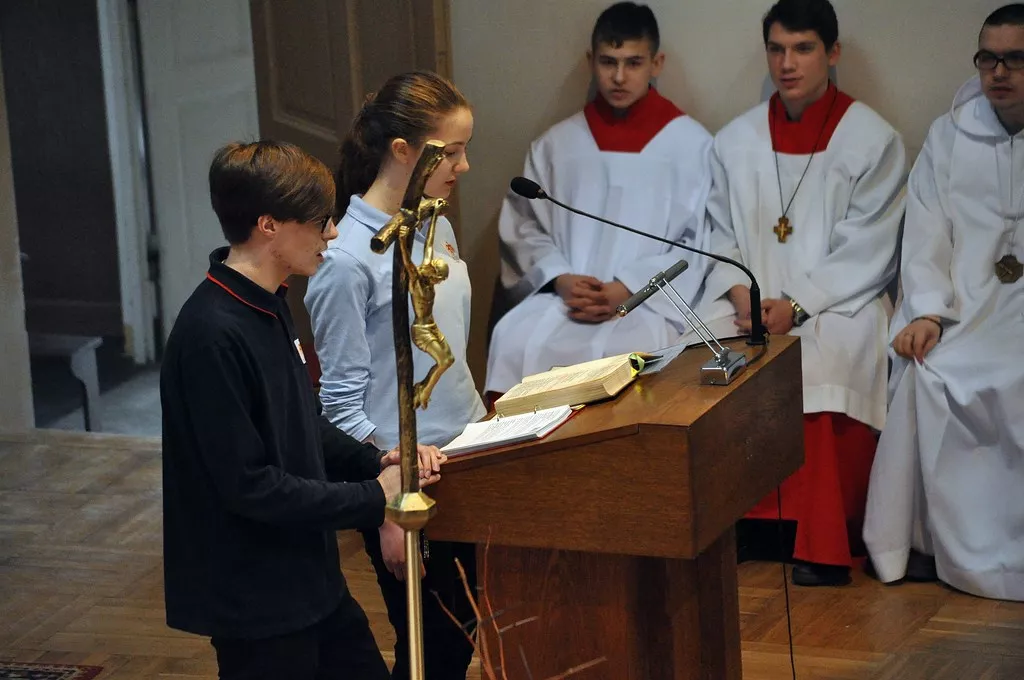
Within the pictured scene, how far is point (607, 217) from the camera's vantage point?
4.93 meters

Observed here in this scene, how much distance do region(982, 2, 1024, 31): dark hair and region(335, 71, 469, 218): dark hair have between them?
226 centimetres

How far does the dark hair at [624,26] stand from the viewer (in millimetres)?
4812

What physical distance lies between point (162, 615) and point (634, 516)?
7.38ft

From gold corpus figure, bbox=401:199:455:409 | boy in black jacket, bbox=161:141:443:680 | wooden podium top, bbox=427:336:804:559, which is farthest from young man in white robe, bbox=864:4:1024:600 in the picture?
gold corpus figure, bbox=401:199:455:409

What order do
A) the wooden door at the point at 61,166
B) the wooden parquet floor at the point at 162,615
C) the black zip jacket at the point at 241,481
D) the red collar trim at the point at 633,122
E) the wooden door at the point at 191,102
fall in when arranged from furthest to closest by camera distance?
1. the wooden door at the point at 61,166
2. the wooden door at the point at 191,102
3. the red collar trim at the point at 633,122
4. the wooden parquet floor at the point at 162,615
5. the black zip jacket at the point at 241,481

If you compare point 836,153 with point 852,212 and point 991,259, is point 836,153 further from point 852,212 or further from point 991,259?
point 991,259

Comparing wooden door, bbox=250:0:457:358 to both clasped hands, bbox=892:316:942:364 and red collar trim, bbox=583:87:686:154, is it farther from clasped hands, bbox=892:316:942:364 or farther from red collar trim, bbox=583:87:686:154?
clasped hands, bbox=892:316:942:364

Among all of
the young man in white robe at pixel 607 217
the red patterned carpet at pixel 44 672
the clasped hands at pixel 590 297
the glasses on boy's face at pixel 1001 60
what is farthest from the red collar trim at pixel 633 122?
the red patterned carpet at pixel 44 672

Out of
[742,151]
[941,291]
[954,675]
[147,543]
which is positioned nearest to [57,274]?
[147,543]

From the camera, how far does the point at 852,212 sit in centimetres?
458

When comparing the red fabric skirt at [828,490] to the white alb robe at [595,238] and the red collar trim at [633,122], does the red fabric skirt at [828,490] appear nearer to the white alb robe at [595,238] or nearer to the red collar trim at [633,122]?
the white alb robe at [595,238]

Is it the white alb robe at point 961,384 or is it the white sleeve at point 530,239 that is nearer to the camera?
the white alb robe at point 961,384

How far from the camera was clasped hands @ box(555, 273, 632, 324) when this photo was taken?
4.59m

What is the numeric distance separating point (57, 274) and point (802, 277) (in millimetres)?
4664
